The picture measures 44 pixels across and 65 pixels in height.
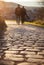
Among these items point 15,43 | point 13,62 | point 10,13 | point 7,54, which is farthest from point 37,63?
point 10,13

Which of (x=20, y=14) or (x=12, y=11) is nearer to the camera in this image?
(x=12, y=11)

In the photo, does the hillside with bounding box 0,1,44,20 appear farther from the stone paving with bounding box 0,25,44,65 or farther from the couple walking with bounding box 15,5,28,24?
the stone paving with bounding box 0,25,44,65

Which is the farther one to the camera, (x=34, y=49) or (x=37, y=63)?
(x=34, y=49)

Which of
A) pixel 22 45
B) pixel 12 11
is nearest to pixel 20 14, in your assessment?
pixel 12 11

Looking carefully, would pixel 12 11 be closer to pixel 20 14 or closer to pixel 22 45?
pixel 20 14

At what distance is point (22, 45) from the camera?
3.58 meters

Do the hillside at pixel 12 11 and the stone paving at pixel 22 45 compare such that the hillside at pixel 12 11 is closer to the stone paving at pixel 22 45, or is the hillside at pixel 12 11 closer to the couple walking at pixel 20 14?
the couple walking at pixel 20 14

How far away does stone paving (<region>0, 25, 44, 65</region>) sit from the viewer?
10.0 feet

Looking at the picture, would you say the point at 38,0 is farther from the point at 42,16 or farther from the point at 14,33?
the point at 14,33

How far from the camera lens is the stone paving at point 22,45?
306 centimetres

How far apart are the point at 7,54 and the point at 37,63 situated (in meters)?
0.57

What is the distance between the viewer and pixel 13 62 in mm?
2990

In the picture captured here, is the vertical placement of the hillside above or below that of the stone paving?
above

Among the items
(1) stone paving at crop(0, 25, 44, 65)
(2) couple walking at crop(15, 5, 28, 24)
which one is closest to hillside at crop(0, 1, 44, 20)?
(2) couple walking at crop(15, 5, 28, 24)
